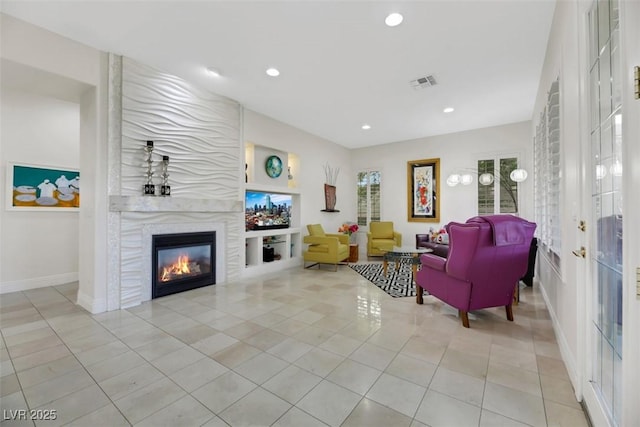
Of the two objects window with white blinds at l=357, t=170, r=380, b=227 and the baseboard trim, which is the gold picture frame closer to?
window with white blinds at l=357, t=170, r=380, b=227

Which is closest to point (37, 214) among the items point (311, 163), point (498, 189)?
point (311, 163)

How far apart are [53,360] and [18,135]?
3.81 metres

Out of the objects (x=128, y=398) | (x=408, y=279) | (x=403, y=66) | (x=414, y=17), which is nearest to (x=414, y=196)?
(x=408, y=279)

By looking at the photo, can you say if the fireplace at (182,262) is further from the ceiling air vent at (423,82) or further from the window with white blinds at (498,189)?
the window with white blinds at (498,189)

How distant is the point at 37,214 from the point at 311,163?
4964 millimetres

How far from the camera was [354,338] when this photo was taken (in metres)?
2.52

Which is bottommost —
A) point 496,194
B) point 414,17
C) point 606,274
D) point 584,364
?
point 584,364

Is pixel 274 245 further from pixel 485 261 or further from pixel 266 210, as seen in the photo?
pixel 485 261

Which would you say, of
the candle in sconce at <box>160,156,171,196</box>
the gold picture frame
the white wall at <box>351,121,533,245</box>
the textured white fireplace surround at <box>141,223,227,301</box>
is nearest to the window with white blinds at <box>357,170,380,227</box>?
the white wall at <box>351,121,533,245</box>

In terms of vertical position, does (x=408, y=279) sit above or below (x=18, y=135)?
below

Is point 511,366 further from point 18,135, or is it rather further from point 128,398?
point 18,135

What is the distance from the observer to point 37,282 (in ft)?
13.6

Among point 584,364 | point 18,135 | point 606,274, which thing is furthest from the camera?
point 18,135

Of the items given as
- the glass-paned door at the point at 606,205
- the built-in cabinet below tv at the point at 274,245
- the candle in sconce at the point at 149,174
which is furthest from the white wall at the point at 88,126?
the glass-paned door at the point at 606,205
